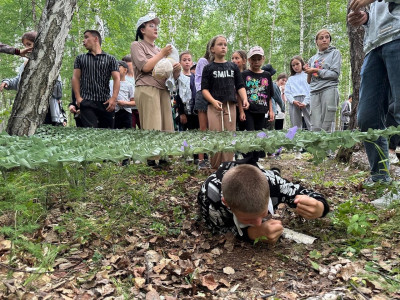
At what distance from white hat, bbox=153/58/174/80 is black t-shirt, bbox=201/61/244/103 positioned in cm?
54

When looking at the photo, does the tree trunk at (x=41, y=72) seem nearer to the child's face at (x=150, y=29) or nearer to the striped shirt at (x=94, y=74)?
the child's face at (x=150, y=29)

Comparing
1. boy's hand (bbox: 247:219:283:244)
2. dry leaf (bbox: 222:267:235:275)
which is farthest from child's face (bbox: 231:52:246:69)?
dry leaf (bbox: 222:267:235:275)

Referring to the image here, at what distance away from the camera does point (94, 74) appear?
3871mm

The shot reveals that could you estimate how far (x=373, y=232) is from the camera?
6.11ft

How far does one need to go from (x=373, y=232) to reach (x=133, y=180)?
2.25 metres

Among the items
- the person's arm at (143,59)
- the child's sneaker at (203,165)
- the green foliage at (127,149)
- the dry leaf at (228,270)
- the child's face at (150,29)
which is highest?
the child's face at (150,29)

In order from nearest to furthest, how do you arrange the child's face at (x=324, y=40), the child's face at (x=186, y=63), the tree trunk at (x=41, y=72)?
the tree trunk at (x=41, y=72), the child's face at (x=324, y=40), the child's face at (x=186, y=63)

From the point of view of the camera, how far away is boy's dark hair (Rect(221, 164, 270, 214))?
158 cm

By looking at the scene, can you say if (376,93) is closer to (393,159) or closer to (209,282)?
(393,159)

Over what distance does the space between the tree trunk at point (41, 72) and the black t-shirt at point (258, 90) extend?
93.3 inches

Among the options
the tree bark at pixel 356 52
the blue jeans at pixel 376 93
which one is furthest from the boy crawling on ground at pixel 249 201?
the tree bark at pixel 356 52

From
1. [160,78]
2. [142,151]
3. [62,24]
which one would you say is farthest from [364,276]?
[62,24]

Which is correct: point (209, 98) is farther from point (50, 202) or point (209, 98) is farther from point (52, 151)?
point (52, 151)

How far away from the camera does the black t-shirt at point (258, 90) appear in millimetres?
4200
